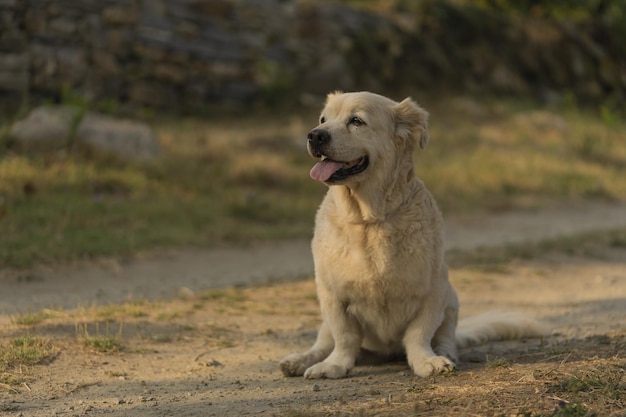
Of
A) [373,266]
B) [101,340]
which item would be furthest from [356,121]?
[101,340]

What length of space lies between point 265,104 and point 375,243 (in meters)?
12.8

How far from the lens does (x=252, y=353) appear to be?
650 cm

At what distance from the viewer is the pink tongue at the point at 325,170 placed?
5512 millimetres

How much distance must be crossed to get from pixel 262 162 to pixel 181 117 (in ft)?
9.97

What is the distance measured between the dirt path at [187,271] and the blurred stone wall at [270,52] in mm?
5096

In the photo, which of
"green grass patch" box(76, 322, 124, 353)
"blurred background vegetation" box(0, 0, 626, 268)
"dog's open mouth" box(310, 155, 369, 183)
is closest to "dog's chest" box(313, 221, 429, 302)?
"dog's open mouth" box(310, 155, 369, 183)

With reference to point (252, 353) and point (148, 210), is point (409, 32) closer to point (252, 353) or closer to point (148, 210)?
point (148, 210)

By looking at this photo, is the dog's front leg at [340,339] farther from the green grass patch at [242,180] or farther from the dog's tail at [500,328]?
→ the green grass patch at [242,180]

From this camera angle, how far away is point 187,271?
31.8ft

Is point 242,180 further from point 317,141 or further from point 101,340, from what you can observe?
point 317,141

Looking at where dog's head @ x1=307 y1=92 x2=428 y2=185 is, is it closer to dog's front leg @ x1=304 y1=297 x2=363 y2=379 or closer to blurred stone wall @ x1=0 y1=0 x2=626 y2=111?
dog's front leg @ x1=304 y1=297 x2=363 y2=379

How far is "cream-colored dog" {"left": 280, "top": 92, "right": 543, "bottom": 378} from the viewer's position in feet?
18.2

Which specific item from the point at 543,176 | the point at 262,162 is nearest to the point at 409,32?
the point at 543,176

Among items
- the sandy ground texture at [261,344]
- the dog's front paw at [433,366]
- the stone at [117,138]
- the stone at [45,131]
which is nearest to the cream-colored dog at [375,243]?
the dog's front paw at [433,366]
